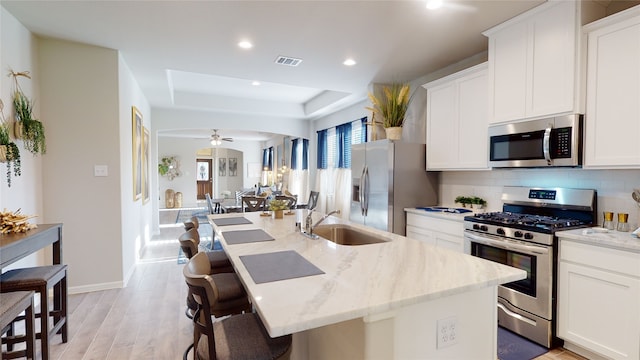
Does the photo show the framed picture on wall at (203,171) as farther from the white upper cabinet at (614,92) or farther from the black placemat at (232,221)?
the white upper cabinet at (614,92)

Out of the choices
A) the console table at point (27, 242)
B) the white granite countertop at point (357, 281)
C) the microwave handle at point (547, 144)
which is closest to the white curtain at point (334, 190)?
A: the microwave handle at point (547, 144)

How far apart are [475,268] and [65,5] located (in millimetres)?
3606

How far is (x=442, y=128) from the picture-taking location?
12.7ft

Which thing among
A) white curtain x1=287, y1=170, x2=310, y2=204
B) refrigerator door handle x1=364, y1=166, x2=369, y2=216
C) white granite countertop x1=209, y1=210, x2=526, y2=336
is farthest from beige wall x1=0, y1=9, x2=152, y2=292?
white curtain x1=287, y1=170, x2=310, y2=204

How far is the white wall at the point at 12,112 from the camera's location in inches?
108

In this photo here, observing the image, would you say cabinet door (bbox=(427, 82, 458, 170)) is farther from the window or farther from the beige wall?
the beige wall

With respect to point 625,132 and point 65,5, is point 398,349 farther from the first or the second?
point 65,5

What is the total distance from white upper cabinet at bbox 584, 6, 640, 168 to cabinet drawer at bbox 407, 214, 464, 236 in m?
1.21

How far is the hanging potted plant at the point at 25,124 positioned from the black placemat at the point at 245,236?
216 centimetres

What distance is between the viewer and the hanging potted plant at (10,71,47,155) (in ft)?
9.56

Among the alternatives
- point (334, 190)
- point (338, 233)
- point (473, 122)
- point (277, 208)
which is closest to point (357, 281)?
point (338, 233)

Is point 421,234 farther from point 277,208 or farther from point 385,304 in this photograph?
point 385,304

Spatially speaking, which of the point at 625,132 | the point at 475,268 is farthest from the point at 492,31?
the point at 475,268

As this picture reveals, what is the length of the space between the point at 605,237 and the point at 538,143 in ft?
2.97
